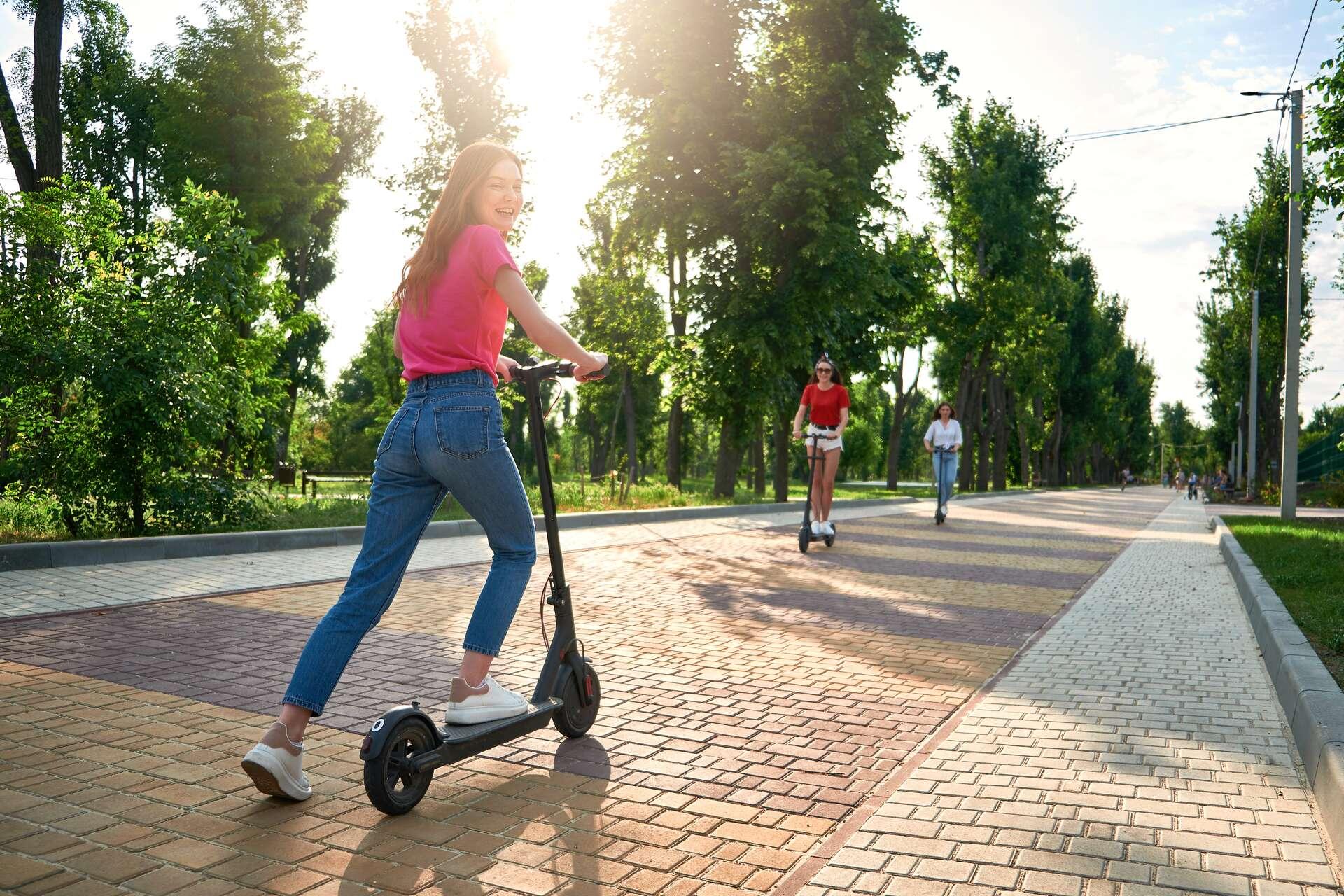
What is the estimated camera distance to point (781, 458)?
25.8 m

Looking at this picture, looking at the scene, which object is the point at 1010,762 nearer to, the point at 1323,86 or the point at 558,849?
the point at 558,849

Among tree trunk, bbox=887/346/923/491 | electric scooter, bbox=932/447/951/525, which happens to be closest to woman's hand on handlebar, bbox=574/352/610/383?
electric scooter, bbox=932/447/951/525

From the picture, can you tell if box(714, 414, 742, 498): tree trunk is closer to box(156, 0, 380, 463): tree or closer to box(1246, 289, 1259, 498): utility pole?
box(156, 0, 380, 463): tree

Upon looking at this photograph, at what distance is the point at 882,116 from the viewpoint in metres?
22.1

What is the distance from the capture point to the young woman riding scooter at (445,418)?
3.42m

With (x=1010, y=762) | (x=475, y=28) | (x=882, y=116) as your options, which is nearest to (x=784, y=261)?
(x=882, y=116)

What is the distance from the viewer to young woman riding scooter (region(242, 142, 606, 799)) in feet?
11.2

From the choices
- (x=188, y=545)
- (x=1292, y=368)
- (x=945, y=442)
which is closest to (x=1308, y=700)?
(x=188, y=545)

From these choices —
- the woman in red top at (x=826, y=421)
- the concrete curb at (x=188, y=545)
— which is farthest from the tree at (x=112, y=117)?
the woman in red top at (x=826, y=421)

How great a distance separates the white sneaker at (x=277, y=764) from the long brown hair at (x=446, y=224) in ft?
4.69

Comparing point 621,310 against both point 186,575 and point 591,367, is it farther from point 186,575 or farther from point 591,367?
point 591,367

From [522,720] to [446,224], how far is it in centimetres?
173

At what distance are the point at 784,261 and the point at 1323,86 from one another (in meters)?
14.0

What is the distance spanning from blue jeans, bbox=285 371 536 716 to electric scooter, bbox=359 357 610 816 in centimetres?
24
